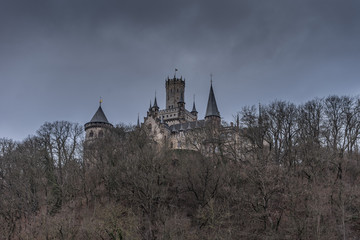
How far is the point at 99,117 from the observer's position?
77.0 m

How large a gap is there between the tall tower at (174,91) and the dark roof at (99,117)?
92.7 feet

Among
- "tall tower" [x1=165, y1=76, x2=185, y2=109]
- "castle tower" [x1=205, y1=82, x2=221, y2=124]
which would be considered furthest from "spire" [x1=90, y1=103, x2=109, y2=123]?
"tall tower" [x1=165, y1=76, x2=185, y2=109]

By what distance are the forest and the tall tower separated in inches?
2220

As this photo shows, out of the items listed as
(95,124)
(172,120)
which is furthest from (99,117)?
(172,120)

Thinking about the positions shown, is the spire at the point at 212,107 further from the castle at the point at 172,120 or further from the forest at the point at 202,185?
the forest at the point at 202,185

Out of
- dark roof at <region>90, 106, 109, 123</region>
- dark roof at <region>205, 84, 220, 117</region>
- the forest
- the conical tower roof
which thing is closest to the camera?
the forest

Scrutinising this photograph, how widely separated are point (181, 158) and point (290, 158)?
37.2 feet

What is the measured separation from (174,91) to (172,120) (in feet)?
52.2

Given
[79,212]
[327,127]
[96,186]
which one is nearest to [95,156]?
[96,186]

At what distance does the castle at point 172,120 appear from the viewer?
64.2 metres

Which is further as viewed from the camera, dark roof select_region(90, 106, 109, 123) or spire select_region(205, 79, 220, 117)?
dark roof select_region(90, 106, 109, 123)

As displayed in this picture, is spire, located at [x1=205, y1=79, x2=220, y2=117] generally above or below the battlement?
below

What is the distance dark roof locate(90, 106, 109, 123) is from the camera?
76375mm

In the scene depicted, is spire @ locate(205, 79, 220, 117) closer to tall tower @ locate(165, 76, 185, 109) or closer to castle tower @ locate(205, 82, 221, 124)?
castle tower @ locate(205, 82, 221, 124)
